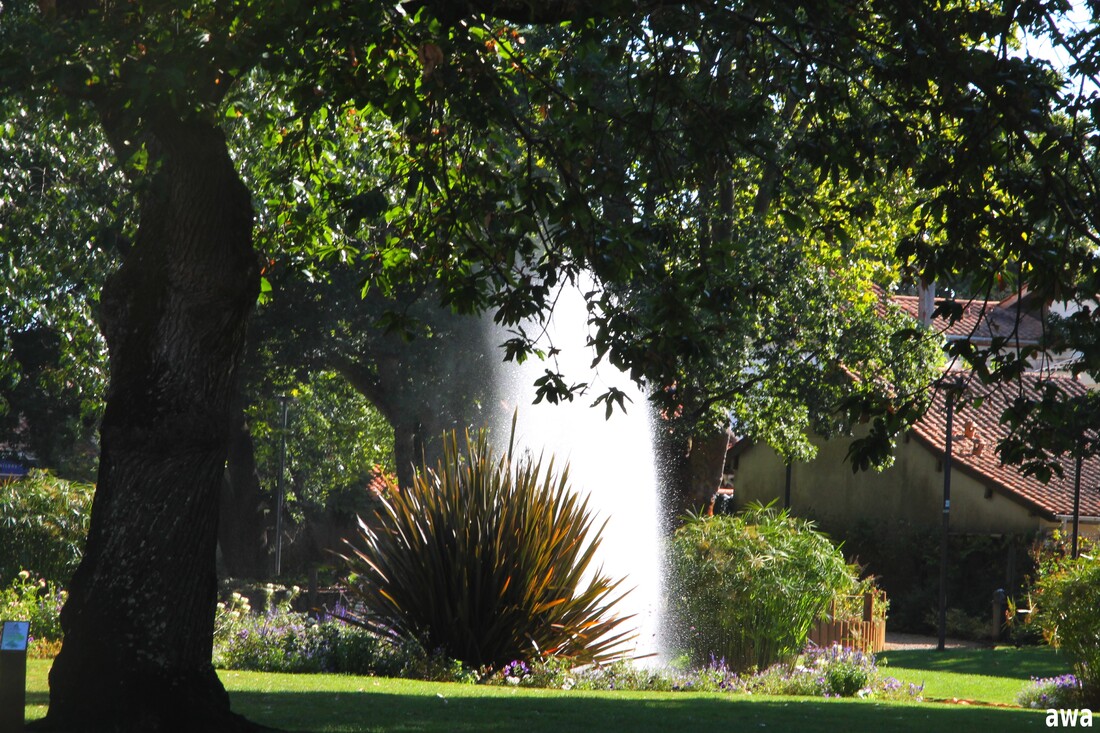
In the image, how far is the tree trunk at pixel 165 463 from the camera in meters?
7.06

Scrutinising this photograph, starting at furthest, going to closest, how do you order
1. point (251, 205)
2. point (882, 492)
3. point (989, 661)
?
point (882, 492)
point (989, 661)
point (251, 205)

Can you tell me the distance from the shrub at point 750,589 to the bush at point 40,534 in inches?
310

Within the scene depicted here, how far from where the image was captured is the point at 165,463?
23.7ft

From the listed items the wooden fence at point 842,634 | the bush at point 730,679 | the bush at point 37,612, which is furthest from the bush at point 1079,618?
the bush at point 37,612

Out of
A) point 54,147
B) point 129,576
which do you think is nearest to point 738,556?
point 129,576

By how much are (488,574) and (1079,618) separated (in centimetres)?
587

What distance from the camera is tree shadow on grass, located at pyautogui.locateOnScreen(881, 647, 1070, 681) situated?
18.9 meters

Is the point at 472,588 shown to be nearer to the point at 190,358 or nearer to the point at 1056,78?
the point at 190,358

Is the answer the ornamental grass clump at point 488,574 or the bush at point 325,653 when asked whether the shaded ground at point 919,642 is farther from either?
the bush at point 325,653

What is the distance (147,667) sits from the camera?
7.05m

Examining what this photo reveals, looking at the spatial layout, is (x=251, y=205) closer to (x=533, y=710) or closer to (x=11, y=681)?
(x=11, y=681)

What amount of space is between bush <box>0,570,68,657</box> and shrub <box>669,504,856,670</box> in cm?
680

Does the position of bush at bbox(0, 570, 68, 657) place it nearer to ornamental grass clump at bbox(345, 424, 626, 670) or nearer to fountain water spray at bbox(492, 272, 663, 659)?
ornamental grass clump at bbox(345, 424, 626, 670)

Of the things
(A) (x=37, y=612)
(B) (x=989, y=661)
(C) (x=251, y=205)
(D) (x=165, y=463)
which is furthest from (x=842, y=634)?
(D) (x=165, y=463)
